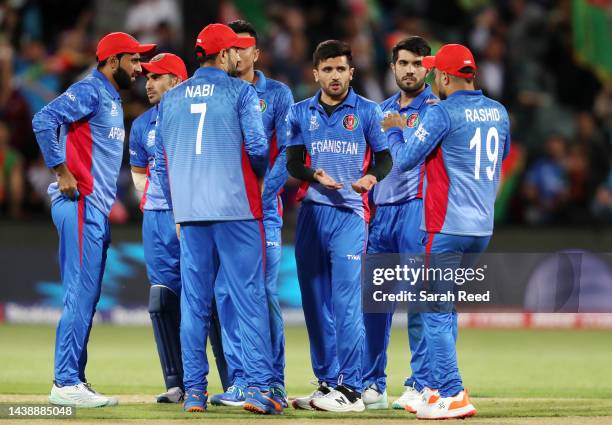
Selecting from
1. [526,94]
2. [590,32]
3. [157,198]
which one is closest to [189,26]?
[526,94]

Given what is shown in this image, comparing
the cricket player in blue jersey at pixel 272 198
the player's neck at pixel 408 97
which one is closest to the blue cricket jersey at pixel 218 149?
the cricket player in blue jersey at pixel 272 198

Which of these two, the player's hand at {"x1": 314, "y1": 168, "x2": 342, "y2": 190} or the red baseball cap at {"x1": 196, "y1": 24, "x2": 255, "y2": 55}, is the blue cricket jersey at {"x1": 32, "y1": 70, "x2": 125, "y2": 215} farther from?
the player's hand at {"x1": 314, "y1": 168, "x2": 342, "y2": 190}

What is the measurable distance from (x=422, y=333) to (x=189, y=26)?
9.12 m

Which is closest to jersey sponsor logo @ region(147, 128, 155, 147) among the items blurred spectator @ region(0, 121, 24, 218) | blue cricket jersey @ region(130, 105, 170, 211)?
blue cricket jersey @ region(130, 105, 170, 211)

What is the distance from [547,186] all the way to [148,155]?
814 centimetres

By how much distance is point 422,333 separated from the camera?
8734mm

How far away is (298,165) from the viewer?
835 cm

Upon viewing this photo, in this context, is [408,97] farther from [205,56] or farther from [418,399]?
[418,399]

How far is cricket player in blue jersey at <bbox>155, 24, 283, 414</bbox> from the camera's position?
7.83 m

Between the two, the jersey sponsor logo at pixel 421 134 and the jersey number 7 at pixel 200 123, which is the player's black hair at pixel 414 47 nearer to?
the jersey sponsor logo at pixel 421 134

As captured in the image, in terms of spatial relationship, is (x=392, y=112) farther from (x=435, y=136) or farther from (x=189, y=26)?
(x=189, y=26)

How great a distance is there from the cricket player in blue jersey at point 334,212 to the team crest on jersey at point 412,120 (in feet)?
1.56

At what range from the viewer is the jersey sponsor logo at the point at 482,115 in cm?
782

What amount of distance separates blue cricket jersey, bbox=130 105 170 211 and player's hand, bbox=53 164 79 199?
0.76m
